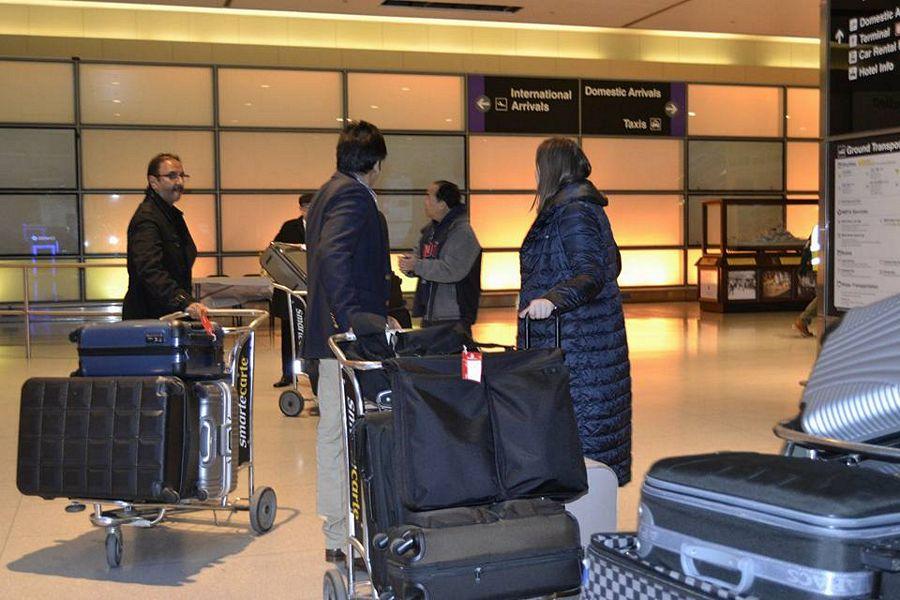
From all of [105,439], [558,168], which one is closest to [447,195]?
[558,168]

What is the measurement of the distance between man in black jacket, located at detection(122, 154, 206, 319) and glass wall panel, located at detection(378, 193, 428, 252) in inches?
470

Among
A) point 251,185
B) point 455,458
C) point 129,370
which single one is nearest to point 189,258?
point 129,370

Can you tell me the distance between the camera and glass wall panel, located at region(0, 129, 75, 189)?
1543cm

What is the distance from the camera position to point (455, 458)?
2.79 m

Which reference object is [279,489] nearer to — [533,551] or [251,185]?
[533,551]

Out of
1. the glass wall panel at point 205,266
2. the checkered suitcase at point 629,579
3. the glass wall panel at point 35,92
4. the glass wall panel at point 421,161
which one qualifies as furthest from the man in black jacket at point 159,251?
the glass wall panel at point 421,161

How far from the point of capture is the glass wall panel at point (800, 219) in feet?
61.4

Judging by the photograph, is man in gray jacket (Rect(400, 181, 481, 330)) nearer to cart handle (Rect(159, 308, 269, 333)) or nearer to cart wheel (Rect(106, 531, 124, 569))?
cart handle (Rect(159, 308, 269, 333))

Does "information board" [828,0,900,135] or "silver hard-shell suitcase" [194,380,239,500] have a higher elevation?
"information board" [828,0,900,135]

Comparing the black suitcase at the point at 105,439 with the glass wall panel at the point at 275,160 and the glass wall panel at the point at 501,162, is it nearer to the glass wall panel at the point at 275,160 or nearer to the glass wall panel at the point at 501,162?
the glass wall panel at the point at 275,160

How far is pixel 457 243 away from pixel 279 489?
196 centimetres

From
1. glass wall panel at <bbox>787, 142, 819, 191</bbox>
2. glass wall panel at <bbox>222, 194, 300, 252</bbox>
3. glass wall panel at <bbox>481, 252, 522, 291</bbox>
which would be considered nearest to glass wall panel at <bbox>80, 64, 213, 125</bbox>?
glass wall panel at <bbox>222, 194, 300, 252</bbox>

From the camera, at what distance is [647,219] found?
60.1 feet

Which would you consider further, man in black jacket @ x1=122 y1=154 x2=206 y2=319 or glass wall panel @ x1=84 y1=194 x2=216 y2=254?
glass wall panel @ x1=84 y1=194 x2=216 y2=254
